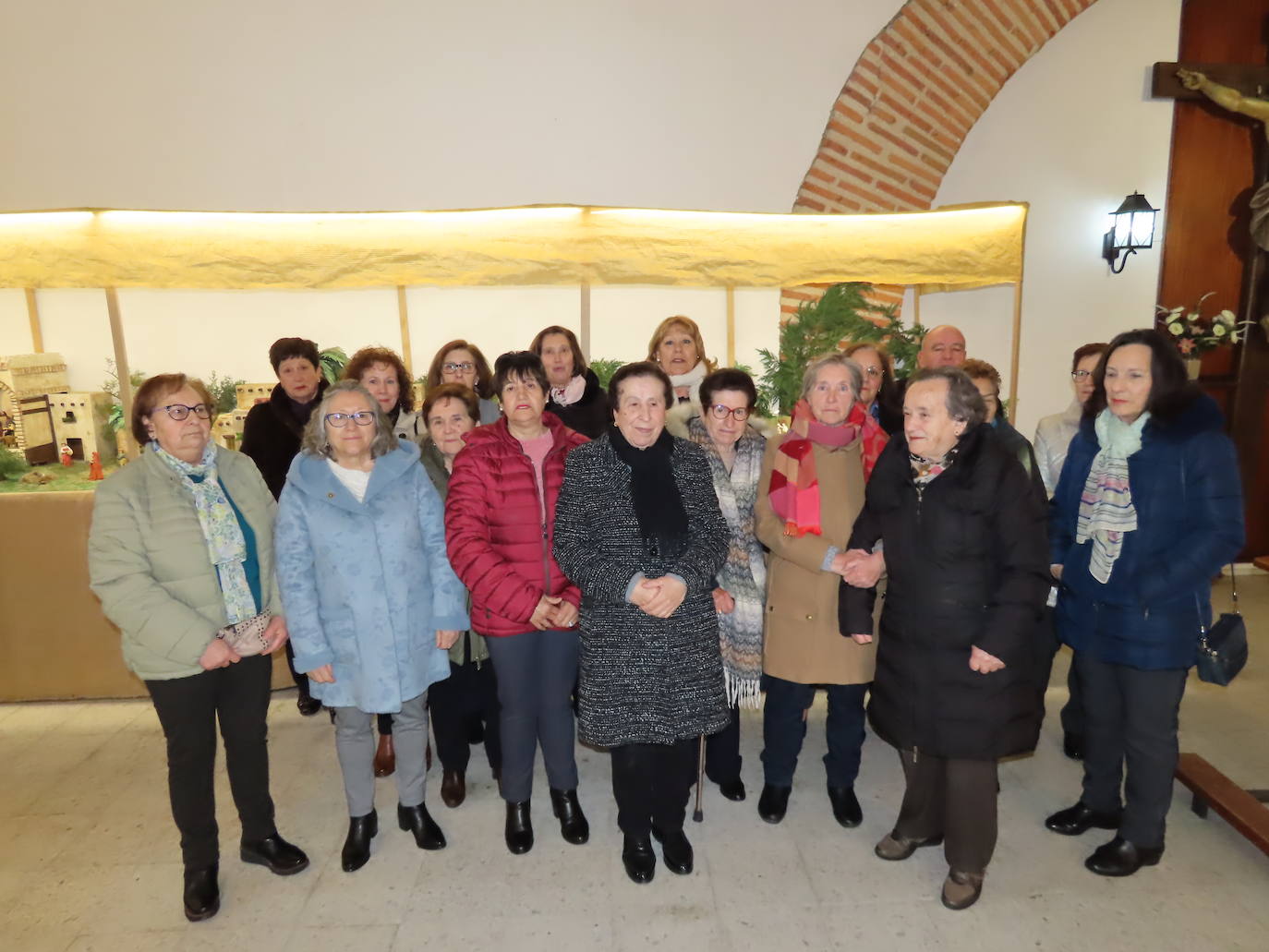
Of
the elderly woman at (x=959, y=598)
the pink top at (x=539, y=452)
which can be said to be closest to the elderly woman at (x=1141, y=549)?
the elderly woman at (x=959, y=598)

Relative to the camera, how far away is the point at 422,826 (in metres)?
2.83

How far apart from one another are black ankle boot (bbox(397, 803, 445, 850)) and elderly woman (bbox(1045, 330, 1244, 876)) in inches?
93.5

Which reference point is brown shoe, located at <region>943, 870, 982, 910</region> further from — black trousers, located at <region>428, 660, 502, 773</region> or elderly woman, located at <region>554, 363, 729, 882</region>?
black trousers, located at <region>428, 660, 502, 773</region>

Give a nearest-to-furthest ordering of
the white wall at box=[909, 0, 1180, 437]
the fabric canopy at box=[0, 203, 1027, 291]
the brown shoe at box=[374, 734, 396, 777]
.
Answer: the brown shoe at box=[374, 734, 396, 777]
the fabric canopy at box=[0, 203, 1027, 291]
the white wall at box=[909, 0, 1180, 437]

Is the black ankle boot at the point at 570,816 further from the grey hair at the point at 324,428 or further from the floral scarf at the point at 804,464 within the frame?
the grey hair at the point at 324,428

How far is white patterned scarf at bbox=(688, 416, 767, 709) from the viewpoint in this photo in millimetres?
2803

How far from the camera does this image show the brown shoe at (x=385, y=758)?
3.38 m

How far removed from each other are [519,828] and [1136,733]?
7.27 ft

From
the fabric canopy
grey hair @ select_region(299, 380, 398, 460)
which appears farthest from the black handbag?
grey hair @ select_region(299, 380, 398, 460)

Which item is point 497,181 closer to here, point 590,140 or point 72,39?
point 590,140

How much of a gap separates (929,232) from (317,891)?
4482 mm

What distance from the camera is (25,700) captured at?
4.14m

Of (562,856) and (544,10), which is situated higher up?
(544,10)

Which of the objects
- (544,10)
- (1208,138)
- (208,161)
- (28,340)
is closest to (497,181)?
(544,10)
